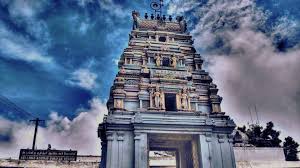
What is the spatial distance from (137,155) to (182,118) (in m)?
3.81

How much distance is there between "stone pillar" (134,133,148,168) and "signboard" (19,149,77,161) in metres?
15.0

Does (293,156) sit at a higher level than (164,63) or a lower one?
lower

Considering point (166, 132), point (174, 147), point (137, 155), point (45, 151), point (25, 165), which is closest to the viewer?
point (137, 155)

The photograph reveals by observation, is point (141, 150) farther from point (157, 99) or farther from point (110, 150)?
point (157, 99)

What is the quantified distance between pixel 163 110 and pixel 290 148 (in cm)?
2389

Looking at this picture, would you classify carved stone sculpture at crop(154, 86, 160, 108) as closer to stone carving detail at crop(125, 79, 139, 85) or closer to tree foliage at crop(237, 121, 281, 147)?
stone carving detail at crop(125, 79, 139, 85)

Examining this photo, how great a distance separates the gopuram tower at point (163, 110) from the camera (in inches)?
640

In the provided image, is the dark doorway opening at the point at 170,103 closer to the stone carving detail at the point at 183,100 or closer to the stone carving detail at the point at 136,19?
the stone carving detail at the point at 183,100

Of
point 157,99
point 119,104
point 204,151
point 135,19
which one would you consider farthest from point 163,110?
point 135,19

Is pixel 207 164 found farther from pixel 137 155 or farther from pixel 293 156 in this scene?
pixel 293 156

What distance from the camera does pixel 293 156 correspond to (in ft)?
109

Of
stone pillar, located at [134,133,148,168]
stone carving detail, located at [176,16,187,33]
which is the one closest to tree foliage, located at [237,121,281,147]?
stone carving detail, located at [176,16,187,33]

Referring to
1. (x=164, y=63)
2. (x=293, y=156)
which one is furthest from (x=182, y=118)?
(x=293, y=156)

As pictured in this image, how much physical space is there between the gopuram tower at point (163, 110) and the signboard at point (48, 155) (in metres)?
12.3
